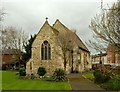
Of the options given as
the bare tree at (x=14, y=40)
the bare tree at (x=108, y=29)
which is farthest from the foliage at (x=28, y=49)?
the bare tree at (x=108, y=29)

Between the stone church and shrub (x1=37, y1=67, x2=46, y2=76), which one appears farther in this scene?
the stone church

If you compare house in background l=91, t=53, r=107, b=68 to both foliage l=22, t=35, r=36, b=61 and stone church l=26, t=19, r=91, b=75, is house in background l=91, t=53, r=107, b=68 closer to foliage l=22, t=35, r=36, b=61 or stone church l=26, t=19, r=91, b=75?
stone church l=26, t=19, r=91, b=75

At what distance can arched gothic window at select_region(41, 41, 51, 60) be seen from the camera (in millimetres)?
49438

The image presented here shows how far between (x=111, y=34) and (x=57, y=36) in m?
27.8

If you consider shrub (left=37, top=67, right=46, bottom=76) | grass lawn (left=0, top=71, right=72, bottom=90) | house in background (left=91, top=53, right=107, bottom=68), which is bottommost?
grass lawn (left=0, top=71, right=72, bottom=90)

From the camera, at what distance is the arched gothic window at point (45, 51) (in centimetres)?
4944

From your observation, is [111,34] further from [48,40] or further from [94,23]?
[48,40]

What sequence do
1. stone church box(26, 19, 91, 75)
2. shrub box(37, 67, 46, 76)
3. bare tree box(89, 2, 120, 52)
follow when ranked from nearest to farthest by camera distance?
bare tree box(89, 2, 120, 52) → shrub box(37, 67, 46, 76) → stone church box(26, 19, 91, 75)

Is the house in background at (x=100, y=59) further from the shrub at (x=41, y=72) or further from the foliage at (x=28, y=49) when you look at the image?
the foliage at (x=28, y=49)

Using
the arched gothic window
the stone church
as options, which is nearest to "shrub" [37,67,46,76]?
the stone church

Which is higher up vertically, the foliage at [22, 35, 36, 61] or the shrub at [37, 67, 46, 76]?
the foliage at [22, 35, 36, 61]

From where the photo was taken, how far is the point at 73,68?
58094 mm

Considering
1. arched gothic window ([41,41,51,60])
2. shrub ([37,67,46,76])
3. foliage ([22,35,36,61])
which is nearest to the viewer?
shrub ([37,67,46,76])

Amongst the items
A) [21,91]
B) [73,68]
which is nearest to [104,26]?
[21,91]
